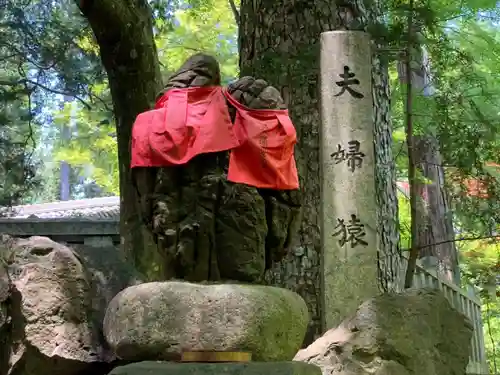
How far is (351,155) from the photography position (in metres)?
3.31

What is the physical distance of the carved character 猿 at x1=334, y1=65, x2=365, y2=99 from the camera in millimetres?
3361

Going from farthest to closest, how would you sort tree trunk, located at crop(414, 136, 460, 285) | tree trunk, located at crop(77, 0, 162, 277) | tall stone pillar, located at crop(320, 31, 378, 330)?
tree trunk, located at crop(414, 136, 460, 285), tree trunk, located at crop(77, 0, 162, 277), tall stone pillar, located at crop(320, 31, 378, 330)

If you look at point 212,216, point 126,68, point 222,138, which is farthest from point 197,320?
point 126,68

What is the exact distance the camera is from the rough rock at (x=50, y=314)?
2.58 meters

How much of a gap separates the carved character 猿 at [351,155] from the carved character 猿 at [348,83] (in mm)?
262

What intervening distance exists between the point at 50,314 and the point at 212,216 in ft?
2.89

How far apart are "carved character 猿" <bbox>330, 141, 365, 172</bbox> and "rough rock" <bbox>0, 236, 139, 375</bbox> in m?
1.40

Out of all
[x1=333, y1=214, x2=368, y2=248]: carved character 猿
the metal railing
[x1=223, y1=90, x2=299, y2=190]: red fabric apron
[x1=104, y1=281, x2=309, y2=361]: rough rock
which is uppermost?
[x1=223, y1=90, x2=299, y2=190]: red fabric apron

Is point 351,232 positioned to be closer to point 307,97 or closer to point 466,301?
point 307,97

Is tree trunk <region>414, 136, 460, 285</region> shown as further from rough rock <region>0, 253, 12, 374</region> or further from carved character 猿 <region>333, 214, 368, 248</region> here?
rough rock <region>0, 253, 12, 374</region>

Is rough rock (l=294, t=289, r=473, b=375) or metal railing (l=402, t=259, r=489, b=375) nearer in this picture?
rough rock (l=294, t=289, r=473, b=375)

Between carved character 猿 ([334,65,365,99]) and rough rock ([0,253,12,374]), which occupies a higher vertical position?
carved character 猿 ([334,65,365,99])

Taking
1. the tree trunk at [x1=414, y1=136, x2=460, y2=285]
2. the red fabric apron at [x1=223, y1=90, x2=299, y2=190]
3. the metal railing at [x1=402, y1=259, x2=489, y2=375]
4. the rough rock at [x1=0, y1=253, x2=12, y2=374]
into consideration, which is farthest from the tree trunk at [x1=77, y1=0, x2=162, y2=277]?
the tree trunk at [x1=414, y1=136, x2=460, y2=285]

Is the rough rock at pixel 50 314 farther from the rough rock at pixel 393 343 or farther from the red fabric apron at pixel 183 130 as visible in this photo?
the rough rock at pixel 393 343
